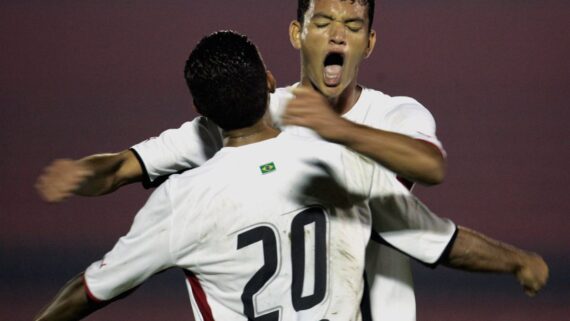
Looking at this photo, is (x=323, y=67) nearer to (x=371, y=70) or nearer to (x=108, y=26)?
(x=371, y=70)

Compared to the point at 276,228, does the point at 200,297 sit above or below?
below

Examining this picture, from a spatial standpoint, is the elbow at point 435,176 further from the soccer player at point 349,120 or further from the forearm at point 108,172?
the forearm at point 108,172

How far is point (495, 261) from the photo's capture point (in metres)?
2.84

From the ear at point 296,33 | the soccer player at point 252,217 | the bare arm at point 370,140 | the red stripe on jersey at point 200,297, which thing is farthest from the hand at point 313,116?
the ear at point 296,33

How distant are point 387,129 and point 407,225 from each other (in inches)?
15.5

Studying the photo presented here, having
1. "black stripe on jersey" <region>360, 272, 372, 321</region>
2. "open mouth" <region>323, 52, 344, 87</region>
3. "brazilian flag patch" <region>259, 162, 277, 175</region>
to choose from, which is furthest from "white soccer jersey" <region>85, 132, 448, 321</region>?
"open mouth" <region>323, 52, 344, 87</region>

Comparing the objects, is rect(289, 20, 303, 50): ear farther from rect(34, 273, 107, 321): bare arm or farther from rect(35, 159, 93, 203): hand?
rect(34, 273, 107, 321): bare arm

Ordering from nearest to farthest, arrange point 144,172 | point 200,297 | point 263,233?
point 263,233
point 200,297
point 144,172

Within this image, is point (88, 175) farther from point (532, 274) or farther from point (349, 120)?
point (532, 274)

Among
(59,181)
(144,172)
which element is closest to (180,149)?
(144,172)

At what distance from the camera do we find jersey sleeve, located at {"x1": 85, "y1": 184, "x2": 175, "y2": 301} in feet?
8.76

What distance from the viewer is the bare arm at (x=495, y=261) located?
2.83m

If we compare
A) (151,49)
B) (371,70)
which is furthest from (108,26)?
(371,70)

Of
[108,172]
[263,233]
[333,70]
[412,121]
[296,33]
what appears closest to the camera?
[263,233]
